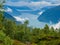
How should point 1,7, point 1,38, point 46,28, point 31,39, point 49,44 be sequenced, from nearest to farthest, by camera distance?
point 1,38 < point 1,7 < point 49,44 < point 31,39 < point 46,28

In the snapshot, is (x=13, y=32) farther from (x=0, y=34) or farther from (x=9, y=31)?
(x=0, y=34)

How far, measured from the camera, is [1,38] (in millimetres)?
22609

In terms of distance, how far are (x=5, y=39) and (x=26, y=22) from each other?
12846 centimetres

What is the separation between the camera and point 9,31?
105188mm

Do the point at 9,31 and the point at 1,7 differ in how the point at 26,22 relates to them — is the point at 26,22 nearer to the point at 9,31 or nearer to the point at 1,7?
the point at 9,31

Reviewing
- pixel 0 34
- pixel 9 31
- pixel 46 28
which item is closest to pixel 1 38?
pixel 0 34

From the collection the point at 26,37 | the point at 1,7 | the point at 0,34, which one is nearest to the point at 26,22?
the point at 26,37

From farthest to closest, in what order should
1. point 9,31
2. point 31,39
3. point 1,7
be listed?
point 31,39 < point 9,31 < point 1,7

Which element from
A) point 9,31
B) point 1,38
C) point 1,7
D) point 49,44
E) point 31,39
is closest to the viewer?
point 1,38

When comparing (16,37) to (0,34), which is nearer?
(0,34)

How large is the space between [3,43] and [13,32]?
8640 centimetres

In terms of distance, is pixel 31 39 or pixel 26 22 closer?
pixel 31 39

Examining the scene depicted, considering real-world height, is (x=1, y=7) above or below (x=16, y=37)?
above

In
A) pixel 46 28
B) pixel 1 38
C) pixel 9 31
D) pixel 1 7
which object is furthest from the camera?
pixel 46 28
